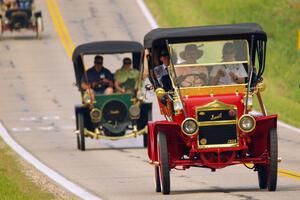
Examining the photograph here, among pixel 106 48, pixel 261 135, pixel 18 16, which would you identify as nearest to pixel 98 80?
pixel 106 48

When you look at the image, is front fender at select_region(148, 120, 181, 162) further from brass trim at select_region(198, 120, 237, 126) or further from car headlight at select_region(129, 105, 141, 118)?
car headlight at select_region(129, 105, 141, 118)

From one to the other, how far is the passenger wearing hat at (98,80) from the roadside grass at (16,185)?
4.17 m

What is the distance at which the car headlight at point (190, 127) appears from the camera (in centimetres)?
1580

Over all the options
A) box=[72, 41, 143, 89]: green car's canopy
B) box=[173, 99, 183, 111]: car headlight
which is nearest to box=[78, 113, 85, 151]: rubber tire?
box=[72, 41, 143, 89]: green car's canopy

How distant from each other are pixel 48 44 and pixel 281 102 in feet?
54.8

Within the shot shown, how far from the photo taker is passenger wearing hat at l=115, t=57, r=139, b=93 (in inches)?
1038

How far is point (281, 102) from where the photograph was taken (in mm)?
34438

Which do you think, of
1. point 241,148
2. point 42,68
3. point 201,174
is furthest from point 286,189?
point 42,68

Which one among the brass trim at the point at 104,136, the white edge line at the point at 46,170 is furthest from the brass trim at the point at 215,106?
the brass trim at the point at 104,136

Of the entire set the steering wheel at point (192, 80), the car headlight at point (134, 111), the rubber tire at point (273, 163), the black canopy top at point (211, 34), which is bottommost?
the car headlight at point (134, 111)

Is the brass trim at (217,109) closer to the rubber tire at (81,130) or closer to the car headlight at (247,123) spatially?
the car headlight at (247,123)

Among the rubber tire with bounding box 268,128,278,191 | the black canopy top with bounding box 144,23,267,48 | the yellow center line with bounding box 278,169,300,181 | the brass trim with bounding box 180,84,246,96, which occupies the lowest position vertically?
the yellow center line with bounding box 278,169,300,181

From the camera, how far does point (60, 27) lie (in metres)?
52.5

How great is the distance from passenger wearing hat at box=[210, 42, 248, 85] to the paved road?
145cm
